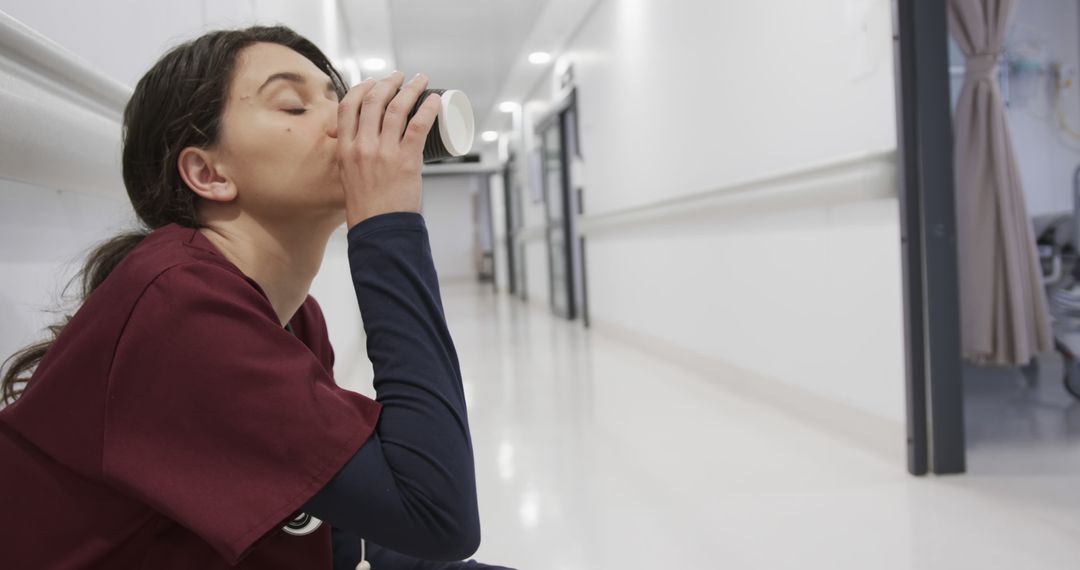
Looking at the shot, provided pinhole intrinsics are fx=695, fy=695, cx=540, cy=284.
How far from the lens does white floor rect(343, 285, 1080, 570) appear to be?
1.64 metres

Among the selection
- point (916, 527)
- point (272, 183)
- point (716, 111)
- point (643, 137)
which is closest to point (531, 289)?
point (643, 137)

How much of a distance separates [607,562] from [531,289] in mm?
8458

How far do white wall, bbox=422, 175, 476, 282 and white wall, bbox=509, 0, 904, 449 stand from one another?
11.7m

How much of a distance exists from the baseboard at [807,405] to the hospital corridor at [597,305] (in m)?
0.02

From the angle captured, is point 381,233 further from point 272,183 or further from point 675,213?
point 675,213

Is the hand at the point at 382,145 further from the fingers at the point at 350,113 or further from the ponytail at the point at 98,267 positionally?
the ponytail at the point at 98,267

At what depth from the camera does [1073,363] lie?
2.86m

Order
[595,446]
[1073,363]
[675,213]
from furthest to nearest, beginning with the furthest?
[675,213] → [1073,363] → [595,446]

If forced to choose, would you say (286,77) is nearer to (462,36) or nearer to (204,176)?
(204,176)

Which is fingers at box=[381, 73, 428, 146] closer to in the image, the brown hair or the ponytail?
the brown hair

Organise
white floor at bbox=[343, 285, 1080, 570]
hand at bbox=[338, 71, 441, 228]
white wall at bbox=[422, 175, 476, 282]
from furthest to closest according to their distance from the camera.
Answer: white wall at bbox=[422, 175, 476, 282]
white floor at bbox=[343, 285, 1080, 570]
hand at bbox=[338, 71, 441, 228]

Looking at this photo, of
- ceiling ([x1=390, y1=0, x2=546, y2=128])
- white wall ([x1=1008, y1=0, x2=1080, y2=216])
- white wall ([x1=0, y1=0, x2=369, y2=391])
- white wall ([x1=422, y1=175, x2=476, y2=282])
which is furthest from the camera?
white wall ([x1=422, y1=175, x2=476, y2=282])

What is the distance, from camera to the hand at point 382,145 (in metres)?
0.65

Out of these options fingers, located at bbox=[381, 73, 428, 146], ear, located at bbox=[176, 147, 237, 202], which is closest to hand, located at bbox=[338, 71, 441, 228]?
fingers, located at bbox=[381, 73, 428, 146]
